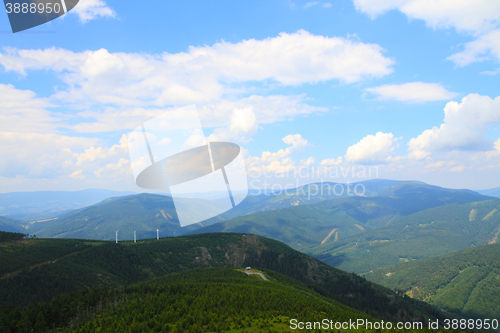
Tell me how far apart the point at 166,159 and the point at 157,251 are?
510 feet

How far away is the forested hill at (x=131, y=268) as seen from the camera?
98.9 meters

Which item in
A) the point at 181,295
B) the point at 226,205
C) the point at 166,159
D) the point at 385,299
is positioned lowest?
the point at 385,299

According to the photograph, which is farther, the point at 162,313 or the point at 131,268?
the point at 131,268

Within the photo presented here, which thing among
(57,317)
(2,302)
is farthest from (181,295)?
(2,302)

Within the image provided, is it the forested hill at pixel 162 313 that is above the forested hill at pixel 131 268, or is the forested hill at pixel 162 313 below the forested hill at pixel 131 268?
above

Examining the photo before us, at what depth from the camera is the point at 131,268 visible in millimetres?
145625

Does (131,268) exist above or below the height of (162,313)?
below

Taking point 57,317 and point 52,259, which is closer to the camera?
point 57,317

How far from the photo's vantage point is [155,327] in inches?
1580

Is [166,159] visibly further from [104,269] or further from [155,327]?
[104,269]

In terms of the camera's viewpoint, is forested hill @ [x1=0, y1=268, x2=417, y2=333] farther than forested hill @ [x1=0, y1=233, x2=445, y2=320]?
No

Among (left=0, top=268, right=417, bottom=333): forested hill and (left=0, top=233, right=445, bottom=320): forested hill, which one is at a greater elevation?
(left=0, top=268, right=417, bottom=333): forested hill

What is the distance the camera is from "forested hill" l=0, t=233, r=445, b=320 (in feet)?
324

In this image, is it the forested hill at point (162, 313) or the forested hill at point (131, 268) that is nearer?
the forested hill at point (162, 313)
